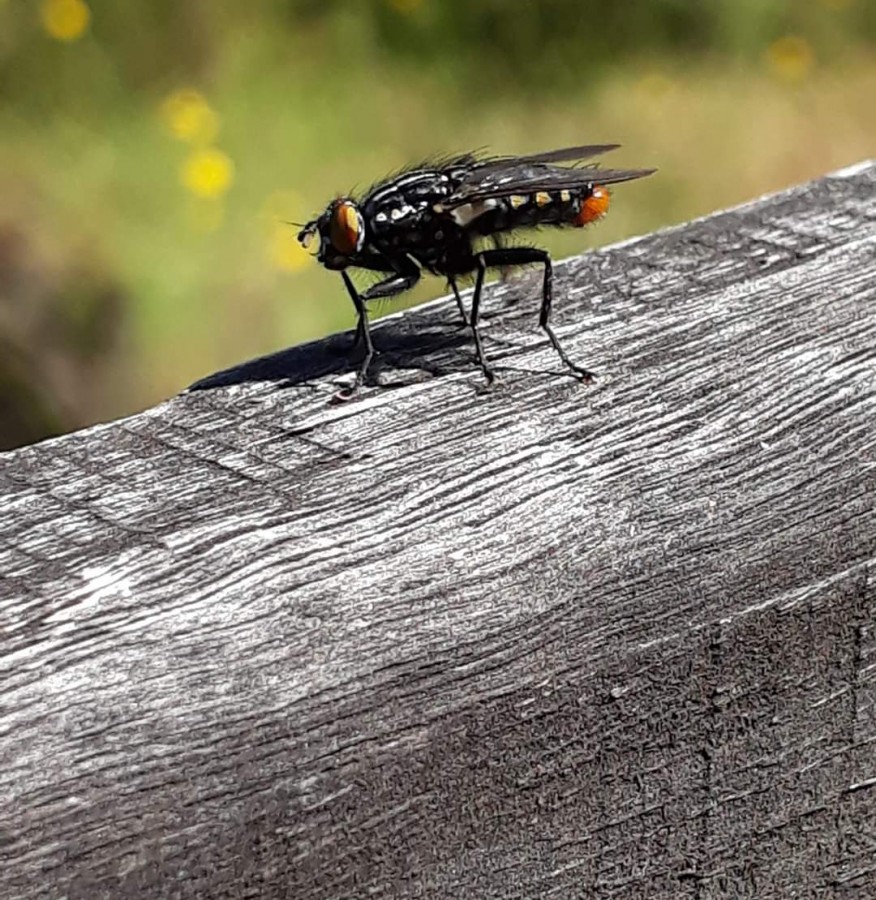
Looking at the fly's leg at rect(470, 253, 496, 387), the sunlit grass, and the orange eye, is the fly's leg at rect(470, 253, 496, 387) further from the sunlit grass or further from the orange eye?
the sunlit grass

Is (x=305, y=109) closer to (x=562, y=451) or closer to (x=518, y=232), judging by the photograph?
(x=518, y=232)

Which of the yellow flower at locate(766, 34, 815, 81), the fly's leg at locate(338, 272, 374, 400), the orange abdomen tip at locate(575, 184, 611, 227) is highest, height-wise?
the fly's leg at locate(338, 272, 374, 400)

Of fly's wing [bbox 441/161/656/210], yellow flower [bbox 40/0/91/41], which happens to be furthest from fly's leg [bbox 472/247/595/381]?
yellow flower [bbox 40/0/91/41]

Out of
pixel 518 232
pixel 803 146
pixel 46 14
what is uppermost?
pixel 46 14

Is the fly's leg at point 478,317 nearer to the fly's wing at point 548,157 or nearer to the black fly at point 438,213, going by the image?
the black fly at point 438,213

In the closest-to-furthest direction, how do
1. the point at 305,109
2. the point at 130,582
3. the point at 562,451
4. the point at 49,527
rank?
the point at 130,582 < the point at 49,527 < the point at 562,451 < the point at 305,109

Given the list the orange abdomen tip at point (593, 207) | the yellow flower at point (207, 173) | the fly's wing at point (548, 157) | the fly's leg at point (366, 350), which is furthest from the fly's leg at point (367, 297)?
the yellow flower at point (207, 173)

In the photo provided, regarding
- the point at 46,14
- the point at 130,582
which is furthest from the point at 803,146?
the point at 130,582
